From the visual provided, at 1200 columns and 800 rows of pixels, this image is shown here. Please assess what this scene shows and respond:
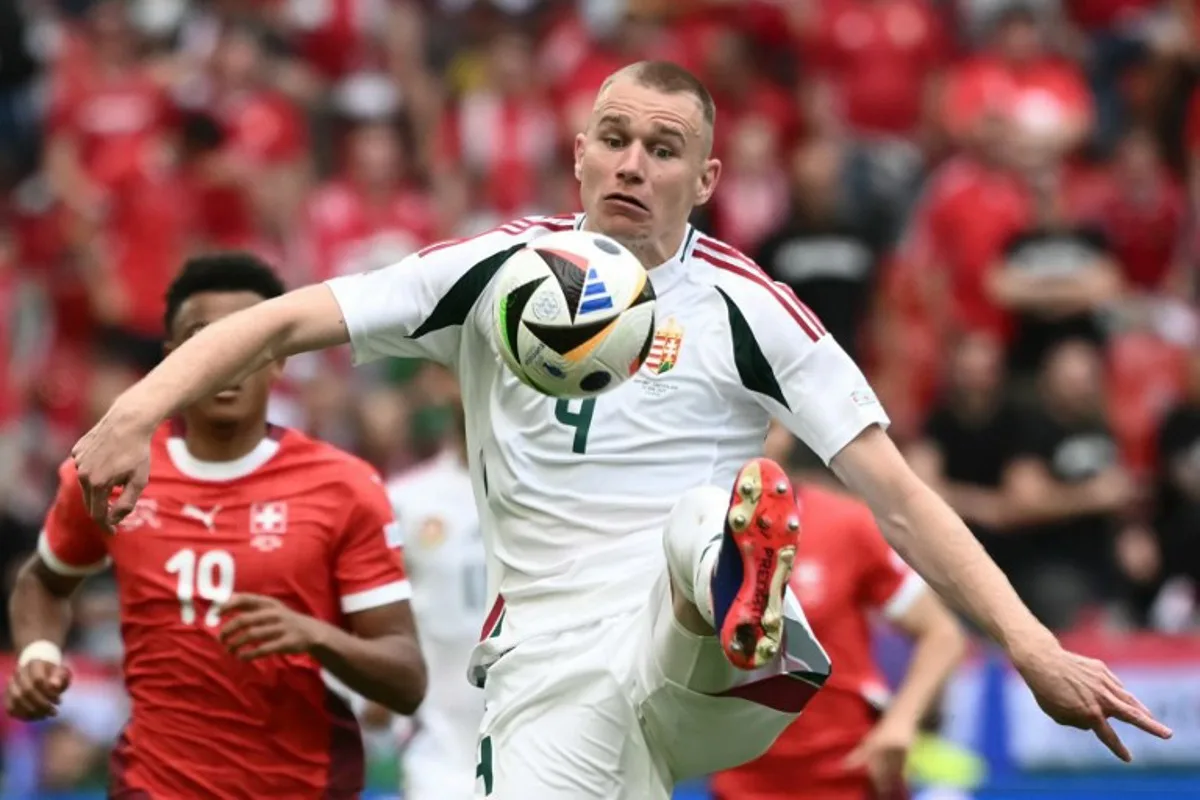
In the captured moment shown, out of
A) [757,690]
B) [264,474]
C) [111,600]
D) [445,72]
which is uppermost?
[445,72]

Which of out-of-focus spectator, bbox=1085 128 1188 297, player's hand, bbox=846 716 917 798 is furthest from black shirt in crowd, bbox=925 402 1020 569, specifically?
player's hand, bbox=846 716 917 798

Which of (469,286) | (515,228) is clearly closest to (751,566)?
(469,286)

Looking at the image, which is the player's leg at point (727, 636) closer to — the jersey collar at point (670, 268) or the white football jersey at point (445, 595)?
the jersey collar at point (670, 268)

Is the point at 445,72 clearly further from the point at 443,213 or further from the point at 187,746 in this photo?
the point at 187,746

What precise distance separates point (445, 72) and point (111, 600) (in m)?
5.40

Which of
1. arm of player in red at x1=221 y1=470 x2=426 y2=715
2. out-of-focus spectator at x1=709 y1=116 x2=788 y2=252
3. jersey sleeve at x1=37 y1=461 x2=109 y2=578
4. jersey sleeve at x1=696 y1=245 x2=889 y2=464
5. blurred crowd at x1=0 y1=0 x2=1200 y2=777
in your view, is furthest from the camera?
out-of-focus spectator at x1=709 y1=116 x2=788 y2=252

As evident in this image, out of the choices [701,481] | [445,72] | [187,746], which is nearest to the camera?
[701,481]

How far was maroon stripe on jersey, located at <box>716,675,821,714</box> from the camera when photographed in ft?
19.5

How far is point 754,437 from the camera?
6633mm

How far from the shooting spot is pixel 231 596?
7.09 m

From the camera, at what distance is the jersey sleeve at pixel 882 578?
879 centimetres

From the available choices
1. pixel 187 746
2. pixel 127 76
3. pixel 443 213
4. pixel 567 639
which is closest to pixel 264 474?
pixel 187 746

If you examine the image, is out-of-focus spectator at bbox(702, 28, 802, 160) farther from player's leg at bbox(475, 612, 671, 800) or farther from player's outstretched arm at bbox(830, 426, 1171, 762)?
player's leg at bbox(475, 612, 671, 800)

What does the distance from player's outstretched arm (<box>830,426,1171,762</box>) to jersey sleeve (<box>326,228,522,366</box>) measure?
1.09m
